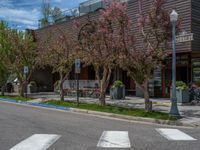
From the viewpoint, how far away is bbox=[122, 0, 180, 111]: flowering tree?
16.8 m

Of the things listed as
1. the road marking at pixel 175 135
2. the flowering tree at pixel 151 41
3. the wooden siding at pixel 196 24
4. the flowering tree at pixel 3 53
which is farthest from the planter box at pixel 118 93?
the road marking at pixel 175 135

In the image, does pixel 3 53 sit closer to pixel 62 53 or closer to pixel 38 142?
pixel 62 53

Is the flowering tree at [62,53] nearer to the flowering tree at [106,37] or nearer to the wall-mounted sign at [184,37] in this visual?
the flowering tree at [106,37]

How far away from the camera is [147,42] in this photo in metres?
17.4

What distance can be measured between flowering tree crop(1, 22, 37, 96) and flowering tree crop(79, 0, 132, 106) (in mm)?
10503

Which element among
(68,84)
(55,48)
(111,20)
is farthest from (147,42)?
(68,84)

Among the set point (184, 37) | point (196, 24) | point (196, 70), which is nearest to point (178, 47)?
point (184, 37)

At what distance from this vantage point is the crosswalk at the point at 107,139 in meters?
9.60

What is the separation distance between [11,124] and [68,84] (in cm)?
2140

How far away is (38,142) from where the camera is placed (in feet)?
33.2

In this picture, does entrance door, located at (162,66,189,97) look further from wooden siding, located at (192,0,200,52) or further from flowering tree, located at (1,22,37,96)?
flowering tree, located at (1,22,37,96)

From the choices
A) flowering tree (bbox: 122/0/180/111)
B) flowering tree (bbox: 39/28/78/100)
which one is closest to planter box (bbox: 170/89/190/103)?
flowering tree (bbox: 122/0/180/111)

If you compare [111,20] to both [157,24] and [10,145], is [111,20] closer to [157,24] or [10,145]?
[157,24]

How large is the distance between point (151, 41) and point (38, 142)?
29.8 ft
